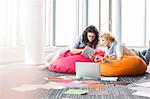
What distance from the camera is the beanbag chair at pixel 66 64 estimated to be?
10.0 feet

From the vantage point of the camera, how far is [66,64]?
308cm

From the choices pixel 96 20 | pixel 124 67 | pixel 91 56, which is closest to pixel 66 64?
pixel 91 56

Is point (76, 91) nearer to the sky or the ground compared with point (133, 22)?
nearer to the ground

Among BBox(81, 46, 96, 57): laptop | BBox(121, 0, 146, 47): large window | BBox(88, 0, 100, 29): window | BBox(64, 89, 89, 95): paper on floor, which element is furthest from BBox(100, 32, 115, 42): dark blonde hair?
BBox(88, 0, 100, 29): window

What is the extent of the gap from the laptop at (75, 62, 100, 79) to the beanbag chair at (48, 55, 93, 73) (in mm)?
475

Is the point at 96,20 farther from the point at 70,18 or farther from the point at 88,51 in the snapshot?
the point at 88,51

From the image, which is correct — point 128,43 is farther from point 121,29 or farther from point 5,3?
point 5,3

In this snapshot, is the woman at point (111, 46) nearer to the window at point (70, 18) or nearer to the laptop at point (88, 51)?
the laptop at point (88, 51)

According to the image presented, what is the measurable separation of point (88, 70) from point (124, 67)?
52 centimetres

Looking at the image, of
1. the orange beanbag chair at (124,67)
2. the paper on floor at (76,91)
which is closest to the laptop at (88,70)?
the orange beanbag chair at (124,67)

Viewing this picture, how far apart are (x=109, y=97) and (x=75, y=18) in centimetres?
289

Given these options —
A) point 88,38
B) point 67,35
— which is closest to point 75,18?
point 67,35

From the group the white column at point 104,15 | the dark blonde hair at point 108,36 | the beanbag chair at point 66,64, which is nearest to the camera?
the dark blonde hair at point 108,36

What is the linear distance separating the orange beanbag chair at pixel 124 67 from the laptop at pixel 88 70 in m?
0.33
